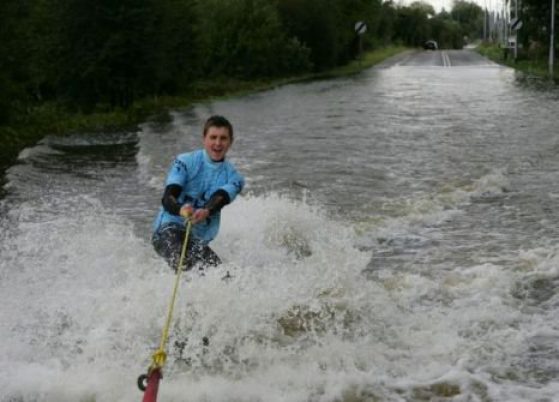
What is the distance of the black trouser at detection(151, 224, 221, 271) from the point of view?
257 inches

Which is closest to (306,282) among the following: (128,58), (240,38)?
(128,58)

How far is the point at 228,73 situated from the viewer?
43219mm

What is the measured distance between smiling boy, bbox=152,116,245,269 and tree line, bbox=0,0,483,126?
48.8 ft

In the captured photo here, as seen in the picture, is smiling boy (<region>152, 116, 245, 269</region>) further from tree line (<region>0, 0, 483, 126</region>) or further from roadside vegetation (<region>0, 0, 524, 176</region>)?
tree line (<region>0, 0, 483, 126</region>)

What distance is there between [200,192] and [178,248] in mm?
558

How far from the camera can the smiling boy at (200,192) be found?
6.50 metres

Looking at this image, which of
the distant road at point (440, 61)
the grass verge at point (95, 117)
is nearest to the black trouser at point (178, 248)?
the grass verge at point (95, 117)

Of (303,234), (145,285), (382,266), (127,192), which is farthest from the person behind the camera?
(127,192)

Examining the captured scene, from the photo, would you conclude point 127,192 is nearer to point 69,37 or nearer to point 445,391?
point 445,391

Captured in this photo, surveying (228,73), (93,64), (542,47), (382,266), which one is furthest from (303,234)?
(542,47)

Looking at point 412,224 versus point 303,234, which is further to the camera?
point 412,224

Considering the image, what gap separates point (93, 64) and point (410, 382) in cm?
2236

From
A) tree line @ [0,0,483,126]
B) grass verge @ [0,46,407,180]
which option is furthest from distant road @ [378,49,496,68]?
grass verge @ [0,46,407,180]

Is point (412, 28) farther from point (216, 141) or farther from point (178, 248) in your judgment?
point (178, 248)
